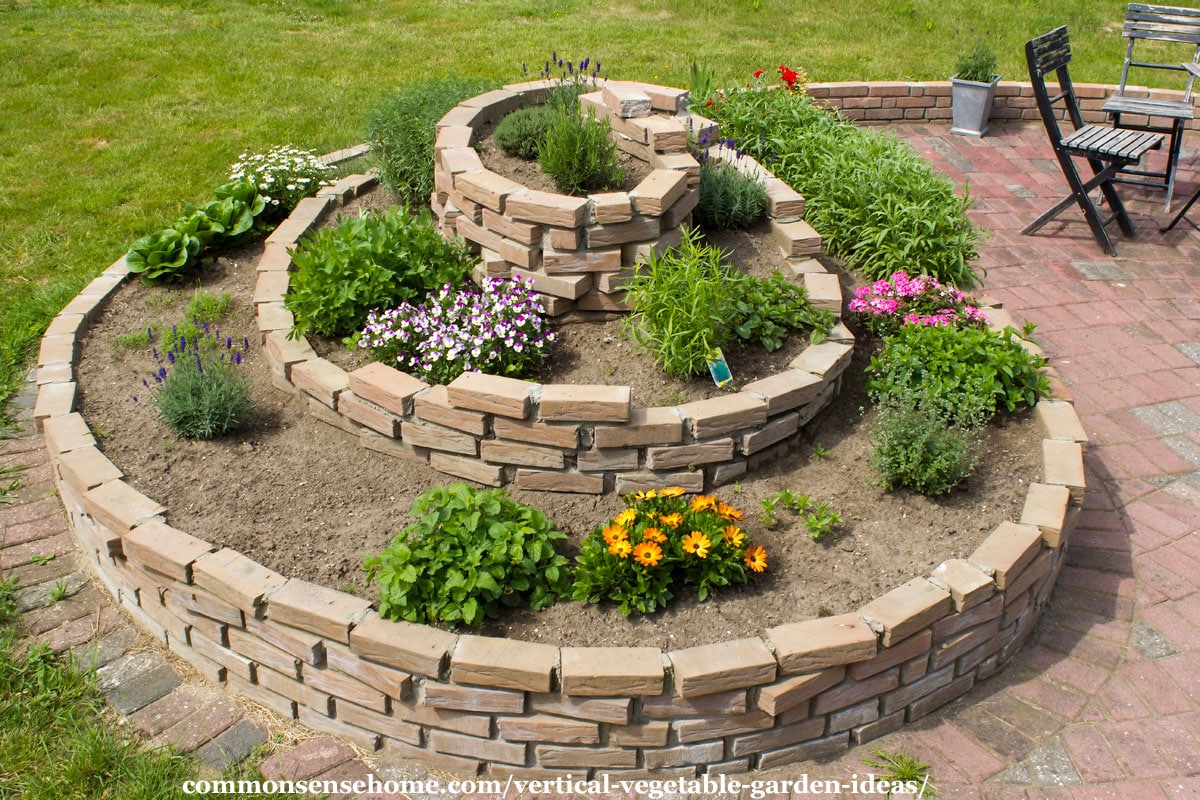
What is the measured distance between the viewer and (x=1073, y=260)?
696 centimetres

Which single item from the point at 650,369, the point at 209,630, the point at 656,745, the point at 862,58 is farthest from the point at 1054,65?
the point at 209,630

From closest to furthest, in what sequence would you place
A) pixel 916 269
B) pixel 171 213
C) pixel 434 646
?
pixel 434 646 → pixel 916 269 → pixel 171 213

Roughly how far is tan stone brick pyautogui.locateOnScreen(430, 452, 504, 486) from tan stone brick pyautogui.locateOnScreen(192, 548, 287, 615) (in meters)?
0.89

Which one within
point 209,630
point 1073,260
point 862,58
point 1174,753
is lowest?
point 1174,753

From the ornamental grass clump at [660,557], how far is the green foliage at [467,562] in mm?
147

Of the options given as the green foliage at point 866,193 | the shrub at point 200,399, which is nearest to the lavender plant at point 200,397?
the shrub at point 200,399

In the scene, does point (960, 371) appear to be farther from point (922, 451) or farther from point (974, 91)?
point (974, 91)

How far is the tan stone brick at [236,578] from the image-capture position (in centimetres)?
368

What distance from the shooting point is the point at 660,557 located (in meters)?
3.73

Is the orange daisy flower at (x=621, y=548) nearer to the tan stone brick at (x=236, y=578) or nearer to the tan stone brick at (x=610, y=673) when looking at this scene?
the tan stone brick at (x=610, y=673)

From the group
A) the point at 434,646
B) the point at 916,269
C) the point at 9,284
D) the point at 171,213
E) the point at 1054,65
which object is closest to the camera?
the point at 434,646

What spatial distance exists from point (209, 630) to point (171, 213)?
3.93 metres

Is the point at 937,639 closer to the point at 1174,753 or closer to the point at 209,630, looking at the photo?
the point at 1174,753

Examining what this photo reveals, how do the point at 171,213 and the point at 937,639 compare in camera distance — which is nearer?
the point at 937,639
